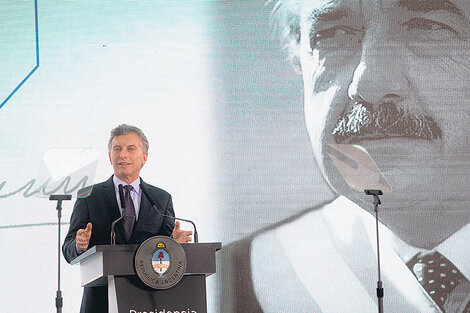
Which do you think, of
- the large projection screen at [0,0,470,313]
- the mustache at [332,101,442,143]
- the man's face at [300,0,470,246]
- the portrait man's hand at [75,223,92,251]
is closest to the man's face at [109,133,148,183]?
the portrait man's hand at [75,223,92,251]

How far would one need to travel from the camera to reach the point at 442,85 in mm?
5227

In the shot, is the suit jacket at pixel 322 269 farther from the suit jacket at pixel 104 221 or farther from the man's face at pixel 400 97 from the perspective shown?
the suit jacket at pixel 104 221

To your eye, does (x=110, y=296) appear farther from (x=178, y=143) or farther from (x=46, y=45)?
(x=46, y=45)

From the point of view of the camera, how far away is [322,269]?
4.93 metres

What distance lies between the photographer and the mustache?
16.7 ft

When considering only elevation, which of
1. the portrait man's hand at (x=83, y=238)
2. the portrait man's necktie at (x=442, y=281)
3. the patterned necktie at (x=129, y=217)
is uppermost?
Result: the patterned necktie at (x=129, y=217)

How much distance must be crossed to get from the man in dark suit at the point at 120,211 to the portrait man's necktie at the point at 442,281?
2084 millimetres

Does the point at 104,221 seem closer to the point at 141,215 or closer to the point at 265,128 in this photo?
the point at 141,215

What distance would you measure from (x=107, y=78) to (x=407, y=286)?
2.41 meters

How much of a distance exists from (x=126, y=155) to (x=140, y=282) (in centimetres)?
106

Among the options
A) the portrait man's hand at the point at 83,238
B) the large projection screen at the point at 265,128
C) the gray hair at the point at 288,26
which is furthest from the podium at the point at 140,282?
the gray hair at the point at 288,26

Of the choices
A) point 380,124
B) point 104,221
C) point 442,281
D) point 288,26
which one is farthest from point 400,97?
point 104,221

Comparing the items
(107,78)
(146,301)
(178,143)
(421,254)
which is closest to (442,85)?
(421,254)

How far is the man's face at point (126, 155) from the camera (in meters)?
3.67
